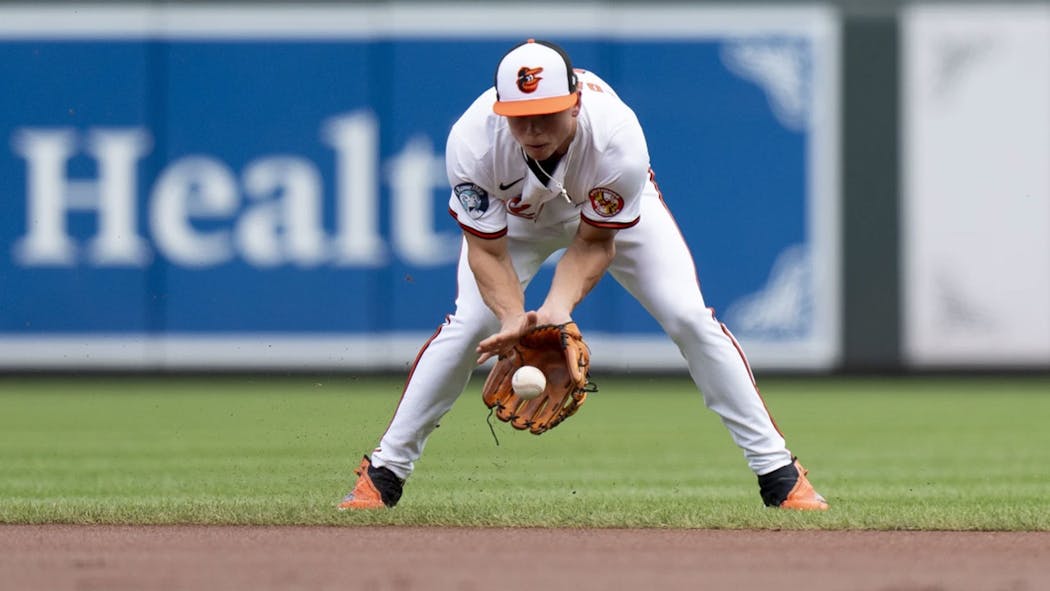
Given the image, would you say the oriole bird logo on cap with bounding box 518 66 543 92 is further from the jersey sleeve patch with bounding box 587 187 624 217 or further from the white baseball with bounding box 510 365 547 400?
the white baseball with bounding box 510 365 547 400

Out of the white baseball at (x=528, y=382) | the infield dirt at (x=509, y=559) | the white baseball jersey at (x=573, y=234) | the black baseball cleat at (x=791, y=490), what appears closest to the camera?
the infield dirt at (x=509, y=559)

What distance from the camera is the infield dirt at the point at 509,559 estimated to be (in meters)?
4.38

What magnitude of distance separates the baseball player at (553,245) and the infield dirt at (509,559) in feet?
1.67

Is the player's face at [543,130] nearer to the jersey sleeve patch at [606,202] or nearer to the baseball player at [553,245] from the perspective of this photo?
the baseball player at [553,245]

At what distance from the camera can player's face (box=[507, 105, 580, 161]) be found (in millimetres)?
5176

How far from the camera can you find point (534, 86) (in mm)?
5133

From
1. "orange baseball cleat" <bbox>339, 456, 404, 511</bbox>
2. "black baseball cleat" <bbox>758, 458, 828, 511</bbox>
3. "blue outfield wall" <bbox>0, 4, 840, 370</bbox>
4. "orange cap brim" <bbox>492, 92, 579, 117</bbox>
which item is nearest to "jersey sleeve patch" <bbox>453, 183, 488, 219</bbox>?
"orange cap brim" <bbox>492, 92, 579, 117</bbox>

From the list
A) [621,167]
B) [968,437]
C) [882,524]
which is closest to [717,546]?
[882,524]

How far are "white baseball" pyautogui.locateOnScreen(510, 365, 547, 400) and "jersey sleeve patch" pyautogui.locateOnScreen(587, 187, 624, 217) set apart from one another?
51 centimetres

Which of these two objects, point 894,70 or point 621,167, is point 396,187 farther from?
point 621,167

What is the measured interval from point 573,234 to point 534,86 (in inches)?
31.1

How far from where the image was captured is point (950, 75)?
516 inches

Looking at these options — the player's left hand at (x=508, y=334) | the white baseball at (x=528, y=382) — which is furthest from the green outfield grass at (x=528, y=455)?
the player's left hand at (x=508, y=334)

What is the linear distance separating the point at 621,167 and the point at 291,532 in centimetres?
140
